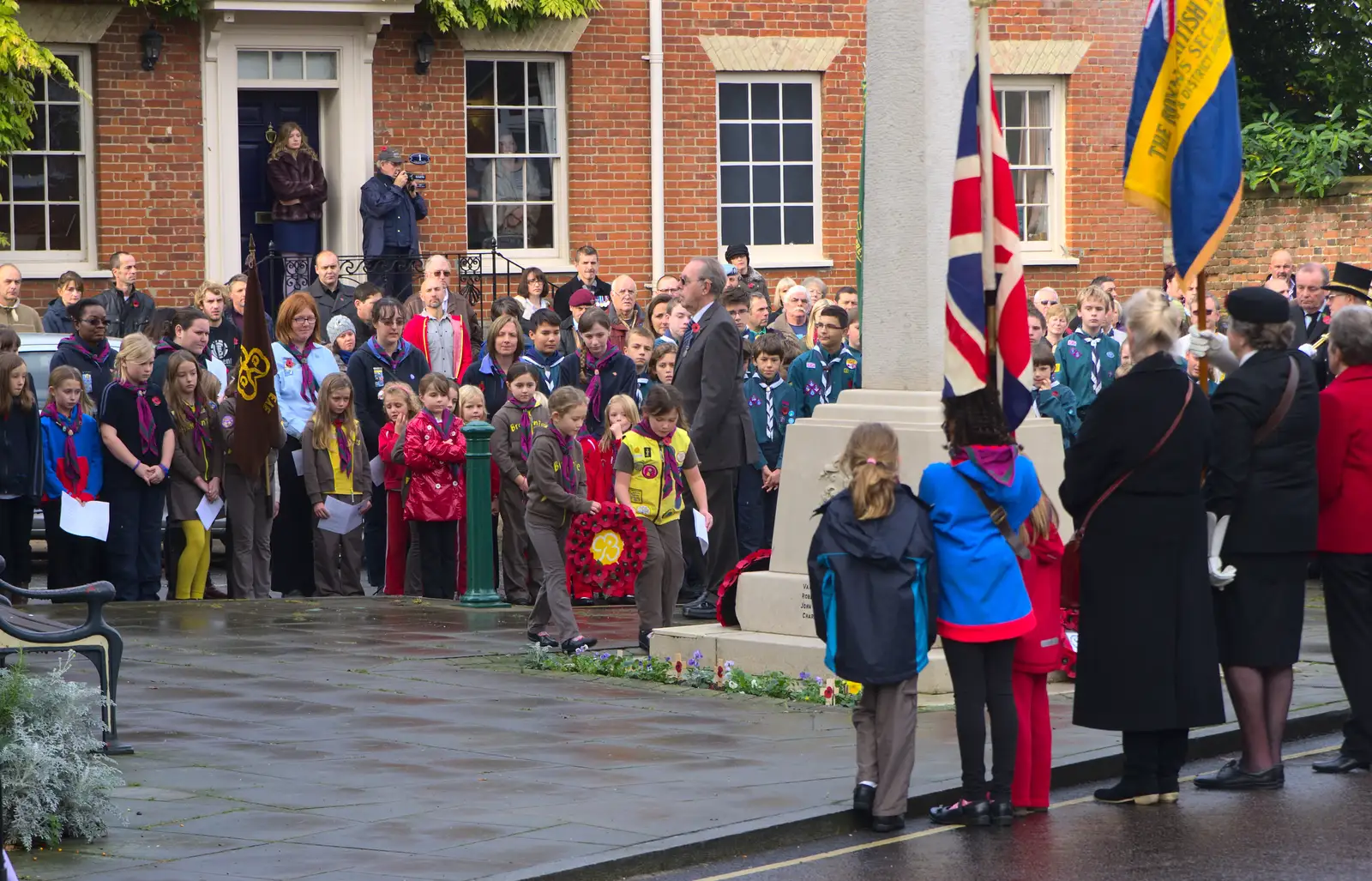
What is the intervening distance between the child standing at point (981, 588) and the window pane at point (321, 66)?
14210mm

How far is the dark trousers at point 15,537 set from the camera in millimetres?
13633

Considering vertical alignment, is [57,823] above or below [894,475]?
below

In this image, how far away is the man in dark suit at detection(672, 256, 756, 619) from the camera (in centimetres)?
1262

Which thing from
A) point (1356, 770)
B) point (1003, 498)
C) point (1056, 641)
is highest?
point (1003, 498)

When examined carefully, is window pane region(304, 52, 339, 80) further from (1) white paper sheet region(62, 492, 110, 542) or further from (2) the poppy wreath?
(2) the poppy wreath

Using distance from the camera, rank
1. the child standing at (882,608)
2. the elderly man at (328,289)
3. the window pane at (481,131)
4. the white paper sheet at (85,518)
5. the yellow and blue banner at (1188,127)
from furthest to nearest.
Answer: the window pane at (481,131) < the elderly man at (328,289) < the white paper sheet at (85,518) < the yellow and blue banner at (1188,127) < the child standing at (882,608)

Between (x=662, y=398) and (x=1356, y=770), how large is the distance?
14.5ft

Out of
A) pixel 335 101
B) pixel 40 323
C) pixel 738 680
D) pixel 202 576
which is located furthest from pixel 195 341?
pixel 335 101

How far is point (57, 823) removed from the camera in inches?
273

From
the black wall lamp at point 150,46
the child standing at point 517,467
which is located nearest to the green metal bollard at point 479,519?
the child standing at point 517,467

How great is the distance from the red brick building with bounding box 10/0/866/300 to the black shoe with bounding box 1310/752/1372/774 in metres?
14.0

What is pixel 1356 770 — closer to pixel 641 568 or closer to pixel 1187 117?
pixel 1187 117

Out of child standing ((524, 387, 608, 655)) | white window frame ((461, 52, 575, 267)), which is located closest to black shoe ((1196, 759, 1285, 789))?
child standing ((524, 387, 608, 655))

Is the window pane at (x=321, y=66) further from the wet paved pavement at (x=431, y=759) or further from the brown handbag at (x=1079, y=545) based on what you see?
the brown handbag at (x=1079, y=545)
